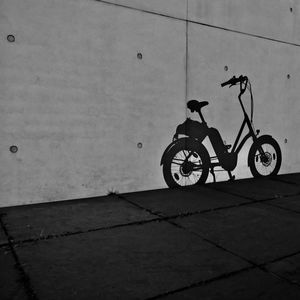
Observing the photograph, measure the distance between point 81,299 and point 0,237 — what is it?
1.46 metres

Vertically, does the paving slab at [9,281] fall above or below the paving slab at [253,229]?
below

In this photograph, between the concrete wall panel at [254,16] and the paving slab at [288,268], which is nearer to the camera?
the paving slab at [288,268]

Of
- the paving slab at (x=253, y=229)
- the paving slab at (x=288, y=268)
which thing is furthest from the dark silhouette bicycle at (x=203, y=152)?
the paving slab at (x=288, y=268)

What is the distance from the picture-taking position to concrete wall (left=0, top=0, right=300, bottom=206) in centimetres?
410

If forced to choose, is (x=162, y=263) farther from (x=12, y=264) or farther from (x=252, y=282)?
(x=12, y=264)

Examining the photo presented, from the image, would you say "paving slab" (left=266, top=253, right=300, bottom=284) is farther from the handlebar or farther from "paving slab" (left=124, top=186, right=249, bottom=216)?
the handlebar

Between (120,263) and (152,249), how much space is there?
382 mm

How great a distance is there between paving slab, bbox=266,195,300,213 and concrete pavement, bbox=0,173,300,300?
0.03 metres

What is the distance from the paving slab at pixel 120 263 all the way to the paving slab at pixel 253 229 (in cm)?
21

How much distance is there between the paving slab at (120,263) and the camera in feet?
6.88

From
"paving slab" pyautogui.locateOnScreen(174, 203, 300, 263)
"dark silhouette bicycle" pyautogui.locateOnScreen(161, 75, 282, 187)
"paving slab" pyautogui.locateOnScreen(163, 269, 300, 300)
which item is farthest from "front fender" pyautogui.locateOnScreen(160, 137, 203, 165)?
"paving slab" pyautogui.locateOnScreen(163, 269, 300, 300)

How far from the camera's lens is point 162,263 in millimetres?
2486

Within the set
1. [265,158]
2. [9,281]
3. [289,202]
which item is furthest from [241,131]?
[9,281]

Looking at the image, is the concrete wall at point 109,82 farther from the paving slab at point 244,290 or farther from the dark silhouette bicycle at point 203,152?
the paving slab at point 244,290
